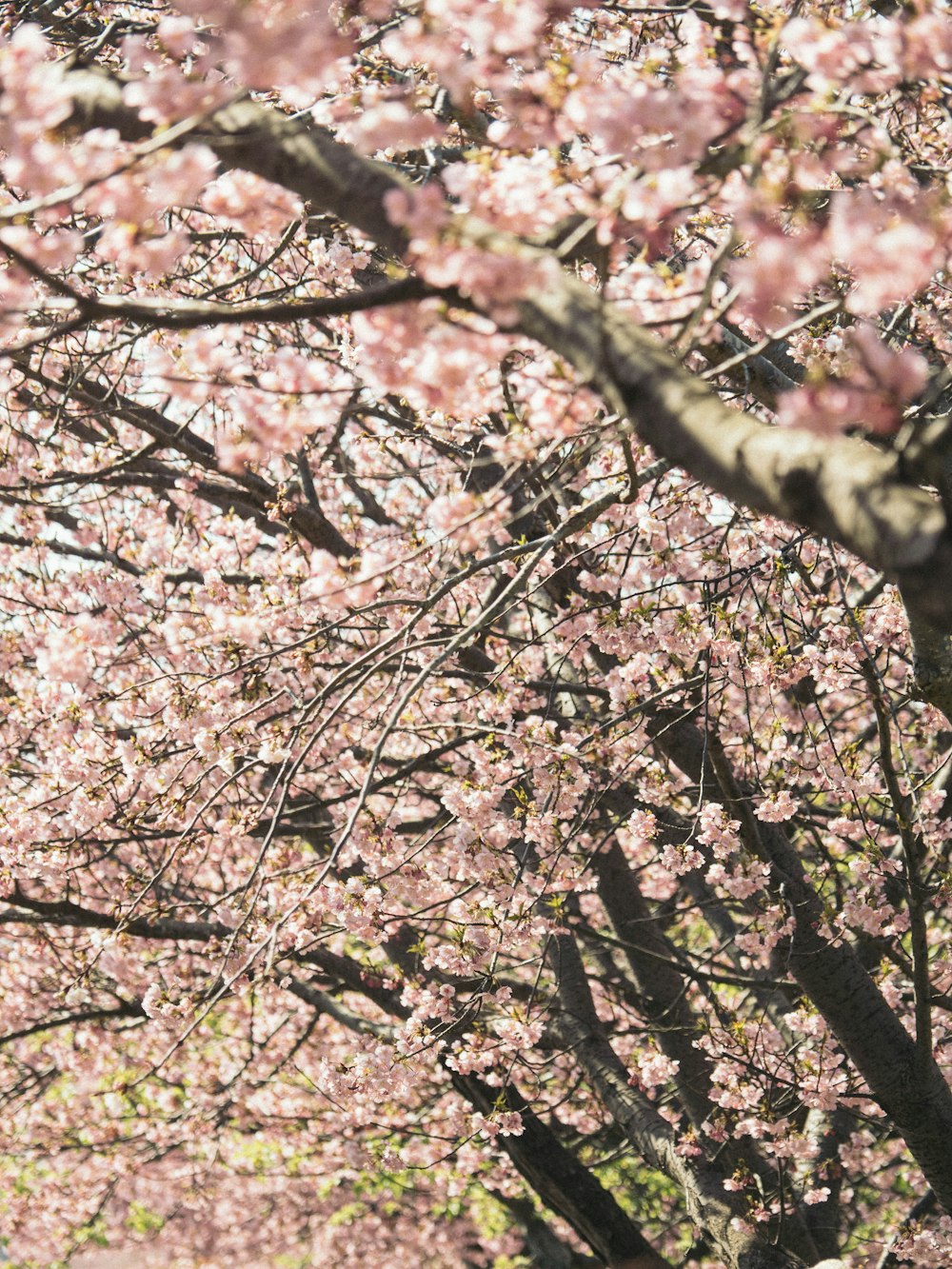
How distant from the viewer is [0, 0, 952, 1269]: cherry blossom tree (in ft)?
7.32

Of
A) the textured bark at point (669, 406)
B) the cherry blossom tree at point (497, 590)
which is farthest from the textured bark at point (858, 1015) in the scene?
the textured bark at point (669, 406)

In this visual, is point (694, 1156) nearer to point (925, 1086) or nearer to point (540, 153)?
point (925, 1086)

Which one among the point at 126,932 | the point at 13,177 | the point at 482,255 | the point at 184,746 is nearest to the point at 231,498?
the point at 184,746

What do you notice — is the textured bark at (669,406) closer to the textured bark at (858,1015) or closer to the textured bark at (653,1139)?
the textured bark at (858,1015)

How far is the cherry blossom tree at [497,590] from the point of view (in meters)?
2.23

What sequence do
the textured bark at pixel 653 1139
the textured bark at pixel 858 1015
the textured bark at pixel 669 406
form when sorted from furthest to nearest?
1. the textured bark at pixel 653 1139
2. the textured bark at pixel 858 1015
3. the textured bark at pixel 669 406

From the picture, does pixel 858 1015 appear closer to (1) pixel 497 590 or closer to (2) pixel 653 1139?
(2) pixel 653 1139

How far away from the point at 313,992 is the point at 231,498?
3652 mm

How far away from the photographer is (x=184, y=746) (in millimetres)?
5922

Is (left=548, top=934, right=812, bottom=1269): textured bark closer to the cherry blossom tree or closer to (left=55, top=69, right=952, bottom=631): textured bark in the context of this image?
the cherry blossom tree

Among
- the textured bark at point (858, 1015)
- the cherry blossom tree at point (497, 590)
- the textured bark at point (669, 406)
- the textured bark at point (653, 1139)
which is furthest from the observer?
the textured bark at point (653, 1139)

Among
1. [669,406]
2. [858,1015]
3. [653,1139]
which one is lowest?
[858,1015]

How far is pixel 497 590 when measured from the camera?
4844 mm

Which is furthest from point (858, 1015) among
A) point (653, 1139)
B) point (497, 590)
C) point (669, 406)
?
point (669, 406)
